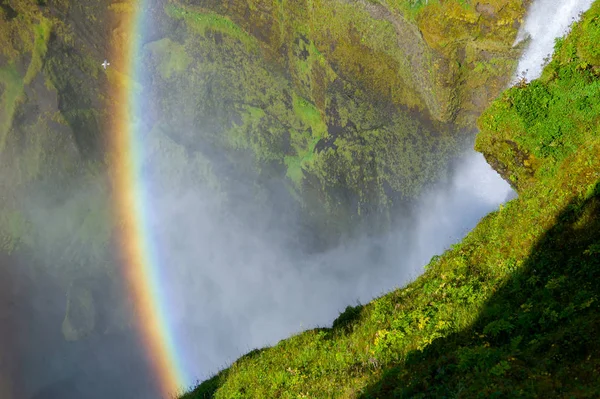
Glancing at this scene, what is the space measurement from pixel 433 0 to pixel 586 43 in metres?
17.8

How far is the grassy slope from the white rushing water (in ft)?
49.6

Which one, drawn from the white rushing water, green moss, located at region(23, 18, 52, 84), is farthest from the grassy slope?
green moss, located at region(23, 18, 52, 84)

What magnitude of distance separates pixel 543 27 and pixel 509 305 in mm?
25129

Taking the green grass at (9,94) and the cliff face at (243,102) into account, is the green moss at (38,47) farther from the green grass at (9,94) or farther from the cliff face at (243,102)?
the green grass at (9,94)

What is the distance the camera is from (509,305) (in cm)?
891

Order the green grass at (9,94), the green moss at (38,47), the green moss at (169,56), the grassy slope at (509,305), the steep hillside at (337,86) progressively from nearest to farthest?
the grassy slope at (509,305) < the steep hillside at (337,86) < the green moss at (38,47) < the green moss at (169,56) < the green grass at (9,94)

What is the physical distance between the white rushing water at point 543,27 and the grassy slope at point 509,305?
15.1 m

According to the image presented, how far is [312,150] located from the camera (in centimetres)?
4838

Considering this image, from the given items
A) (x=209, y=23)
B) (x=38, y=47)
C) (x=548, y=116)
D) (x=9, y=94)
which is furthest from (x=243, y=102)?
(x=548, y=116)

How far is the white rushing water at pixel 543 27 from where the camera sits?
2703 centimetres

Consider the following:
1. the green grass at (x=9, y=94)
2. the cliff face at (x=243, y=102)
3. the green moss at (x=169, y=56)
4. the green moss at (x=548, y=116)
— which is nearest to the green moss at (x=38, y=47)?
the cliff face at (x=243, y=102)

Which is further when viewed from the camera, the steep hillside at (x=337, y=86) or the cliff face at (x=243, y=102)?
the cliff face at (x=243, y=102)

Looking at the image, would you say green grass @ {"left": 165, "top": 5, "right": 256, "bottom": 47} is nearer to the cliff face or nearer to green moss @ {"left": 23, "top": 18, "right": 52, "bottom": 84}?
the cliff face

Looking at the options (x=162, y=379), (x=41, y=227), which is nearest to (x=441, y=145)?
(x=162, y=379)
